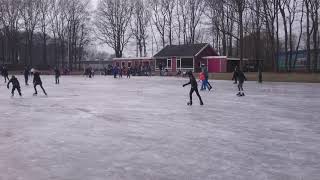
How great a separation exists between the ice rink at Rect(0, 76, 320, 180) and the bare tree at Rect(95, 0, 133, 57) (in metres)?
63.6

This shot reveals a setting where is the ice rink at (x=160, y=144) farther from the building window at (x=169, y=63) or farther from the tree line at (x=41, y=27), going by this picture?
the tree line at (x=41, y=27)

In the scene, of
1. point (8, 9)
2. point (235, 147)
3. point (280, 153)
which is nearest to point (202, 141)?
point (235, 147)

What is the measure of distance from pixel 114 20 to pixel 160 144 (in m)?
71.2

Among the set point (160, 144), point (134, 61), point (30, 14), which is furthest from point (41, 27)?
point (160, 144)

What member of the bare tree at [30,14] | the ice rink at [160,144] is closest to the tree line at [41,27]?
the bare tree at [30,14]

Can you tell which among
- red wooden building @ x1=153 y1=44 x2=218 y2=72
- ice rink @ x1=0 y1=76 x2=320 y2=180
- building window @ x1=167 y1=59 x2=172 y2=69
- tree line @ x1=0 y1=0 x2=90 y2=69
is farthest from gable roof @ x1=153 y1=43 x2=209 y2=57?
ice rink @ x1=0 y1=76 x2=320 y2=180

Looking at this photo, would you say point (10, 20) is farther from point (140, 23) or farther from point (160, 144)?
point (160, 144)

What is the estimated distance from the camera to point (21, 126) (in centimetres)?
1184

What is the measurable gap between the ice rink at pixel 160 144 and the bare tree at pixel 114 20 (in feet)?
209

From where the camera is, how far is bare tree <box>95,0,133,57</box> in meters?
78.3

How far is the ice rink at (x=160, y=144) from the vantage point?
6793 mm

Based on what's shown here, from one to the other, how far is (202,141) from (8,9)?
71612 mm

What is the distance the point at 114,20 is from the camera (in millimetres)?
78688

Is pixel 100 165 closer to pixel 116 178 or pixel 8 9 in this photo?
pixel 116 178
